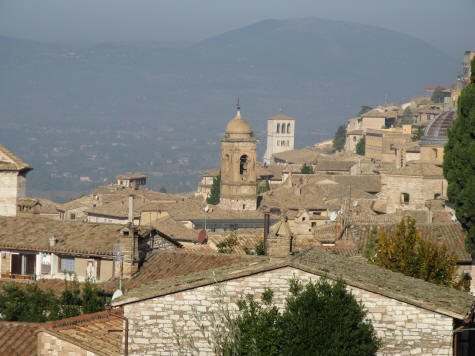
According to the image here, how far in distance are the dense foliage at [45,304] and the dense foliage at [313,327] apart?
6.78 m

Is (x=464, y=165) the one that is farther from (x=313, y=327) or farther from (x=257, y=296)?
(x=313, y=327)

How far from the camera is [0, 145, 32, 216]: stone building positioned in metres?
38.1

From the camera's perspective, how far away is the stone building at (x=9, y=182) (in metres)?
38.1

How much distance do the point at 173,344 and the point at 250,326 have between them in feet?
4.22

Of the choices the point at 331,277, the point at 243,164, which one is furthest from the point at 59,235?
the point at 243,164

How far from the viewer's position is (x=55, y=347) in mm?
17469

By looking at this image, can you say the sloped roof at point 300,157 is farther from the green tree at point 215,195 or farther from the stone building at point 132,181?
the green tree at point 215,195

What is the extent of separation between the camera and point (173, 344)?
16.5m

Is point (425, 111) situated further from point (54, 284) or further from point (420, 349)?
point (420, 349)

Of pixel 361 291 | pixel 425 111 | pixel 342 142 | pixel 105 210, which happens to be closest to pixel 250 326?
pixel 361 291

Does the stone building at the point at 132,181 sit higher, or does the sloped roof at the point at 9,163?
the sloped roof at the point at 9,163

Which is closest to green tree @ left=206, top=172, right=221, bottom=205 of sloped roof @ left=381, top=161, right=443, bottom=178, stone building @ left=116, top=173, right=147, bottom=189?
sloped roof @ left=381, top=161, right=443, bottom=178

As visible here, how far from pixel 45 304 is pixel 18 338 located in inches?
206

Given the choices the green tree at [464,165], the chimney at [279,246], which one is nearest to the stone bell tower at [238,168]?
the green tree at [464,165]
